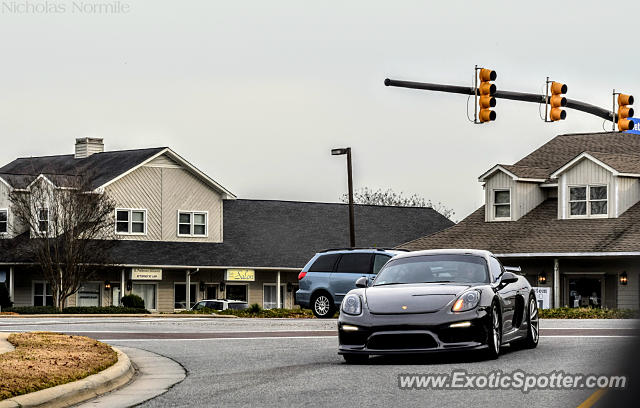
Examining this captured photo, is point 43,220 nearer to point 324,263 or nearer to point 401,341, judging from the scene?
point 324,263

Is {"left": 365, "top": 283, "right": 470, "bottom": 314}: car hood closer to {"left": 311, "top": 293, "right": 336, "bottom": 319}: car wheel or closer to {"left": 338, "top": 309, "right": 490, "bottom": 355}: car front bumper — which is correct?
{"left": 338, "top": 309, "right": 490, "bottom": 355}: car front bumper

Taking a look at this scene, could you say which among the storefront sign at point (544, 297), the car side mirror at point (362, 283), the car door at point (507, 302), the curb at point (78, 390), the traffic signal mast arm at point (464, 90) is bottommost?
the storefront sign at point (544, 297)

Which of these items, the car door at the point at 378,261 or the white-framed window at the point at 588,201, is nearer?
the car door at the point at 378,261

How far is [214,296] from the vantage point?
52.0 meters

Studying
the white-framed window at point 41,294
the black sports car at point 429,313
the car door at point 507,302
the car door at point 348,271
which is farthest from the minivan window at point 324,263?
the white-framed window at point 41,294

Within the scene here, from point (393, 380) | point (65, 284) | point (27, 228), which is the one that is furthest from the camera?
point (27, 228)

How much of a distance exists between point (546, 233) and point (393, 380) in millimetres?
31327

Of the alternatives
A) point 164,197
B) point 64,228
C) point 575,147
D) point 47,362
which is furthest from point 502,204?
point 47,362

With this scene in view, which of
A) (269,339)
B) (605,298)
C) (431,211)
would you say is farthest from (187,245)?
(269,339)

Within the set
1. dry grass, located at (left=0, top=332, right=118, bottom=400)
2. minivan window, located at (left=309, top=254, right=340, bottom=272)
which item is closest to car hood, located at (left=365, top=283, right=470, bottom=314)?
dry grass, located at (left=0, top=332, right=118, bottom=400)

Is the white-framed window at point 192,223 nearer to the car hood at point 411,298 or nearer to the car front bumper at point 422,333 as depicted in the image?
the car hood at point 411,298

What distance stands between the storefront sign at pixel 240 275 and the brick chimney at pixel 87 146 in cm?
1050

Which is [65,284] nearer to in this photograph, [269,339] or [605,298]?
[605,298]

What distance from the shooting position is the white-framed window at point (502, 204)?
43.5m
